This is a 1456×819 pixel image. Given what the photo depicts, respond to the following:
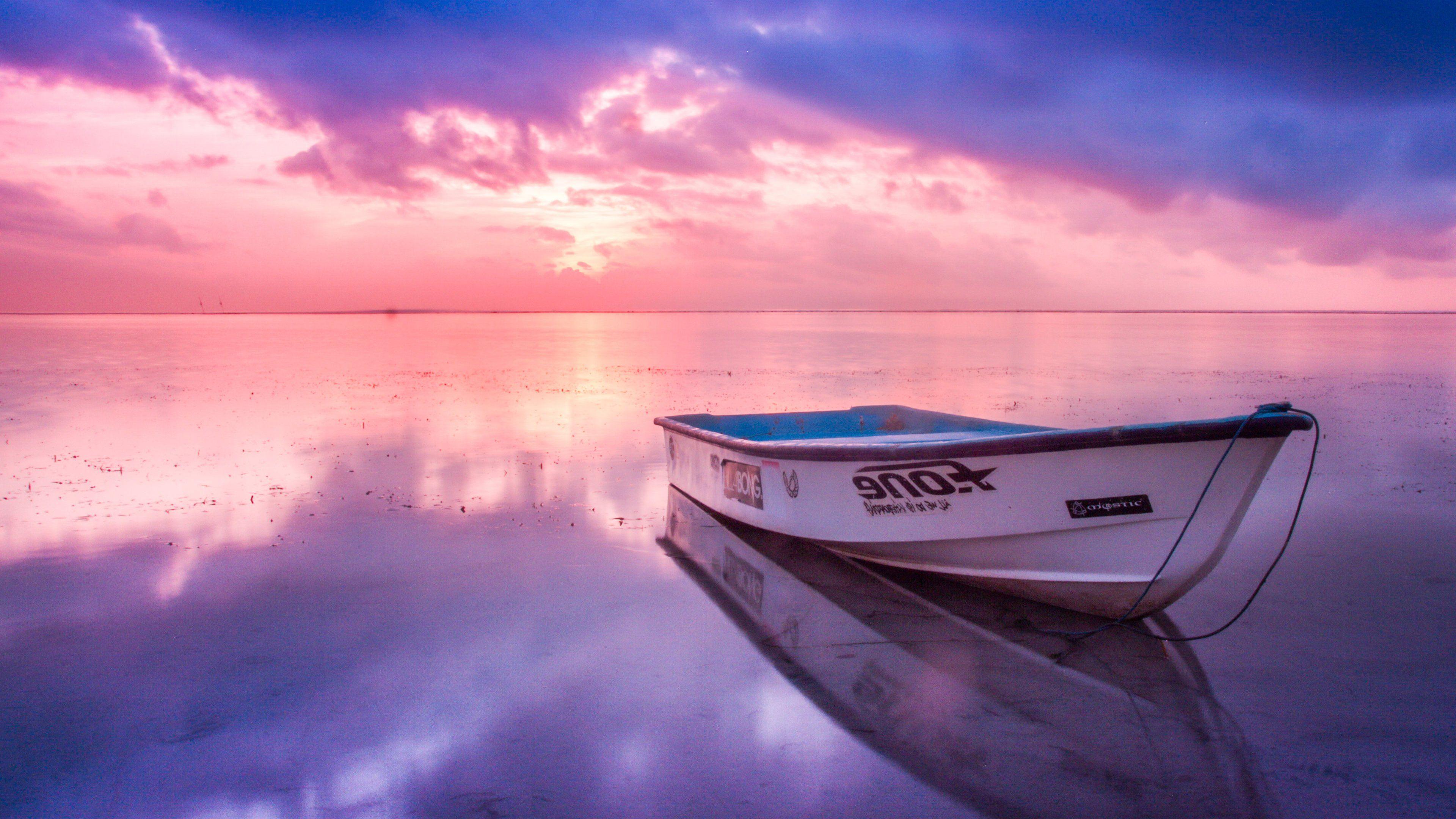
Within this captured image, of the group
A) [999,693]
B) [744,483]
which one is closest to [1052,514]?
[999,693]

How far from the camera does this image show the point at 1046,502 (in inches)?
233

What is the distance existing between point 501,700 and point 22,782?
2.27m

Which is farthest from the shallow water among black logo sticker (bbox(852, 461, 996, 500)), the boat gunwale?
the boat gunwale

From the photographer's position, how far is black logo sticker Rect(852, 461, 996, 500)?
245 inches

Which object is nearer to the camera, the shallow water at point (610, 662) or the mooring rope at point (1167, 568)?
the shallow water at point (610, 662)

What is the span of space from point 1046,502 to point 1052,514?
95mm

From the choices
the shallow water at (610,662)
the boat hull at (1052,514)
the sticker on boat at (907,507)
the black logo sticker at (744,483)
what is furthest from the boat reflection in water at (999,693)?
the black logo sticker at (744,483)

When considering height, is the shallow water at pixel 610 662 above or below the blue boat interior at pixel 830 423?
below

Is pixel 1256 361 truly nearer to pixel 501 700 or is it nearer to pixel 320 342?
pixel 501 700

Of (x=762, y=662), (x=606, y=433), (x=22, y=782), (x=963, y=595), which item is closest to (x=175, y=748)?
(x=22, y=782)

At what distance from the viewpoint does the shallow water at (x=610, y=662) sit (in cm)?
418

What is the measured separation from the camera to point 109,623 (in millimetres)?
6359

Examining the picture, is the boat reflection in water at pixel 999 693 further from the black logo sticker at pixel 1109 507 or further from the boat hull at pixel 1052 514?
the black logo sticker at pixel 1109 507

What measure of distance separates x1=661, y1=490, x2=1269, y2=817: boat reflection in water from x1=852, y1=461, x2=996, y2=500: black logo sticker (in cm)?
88
